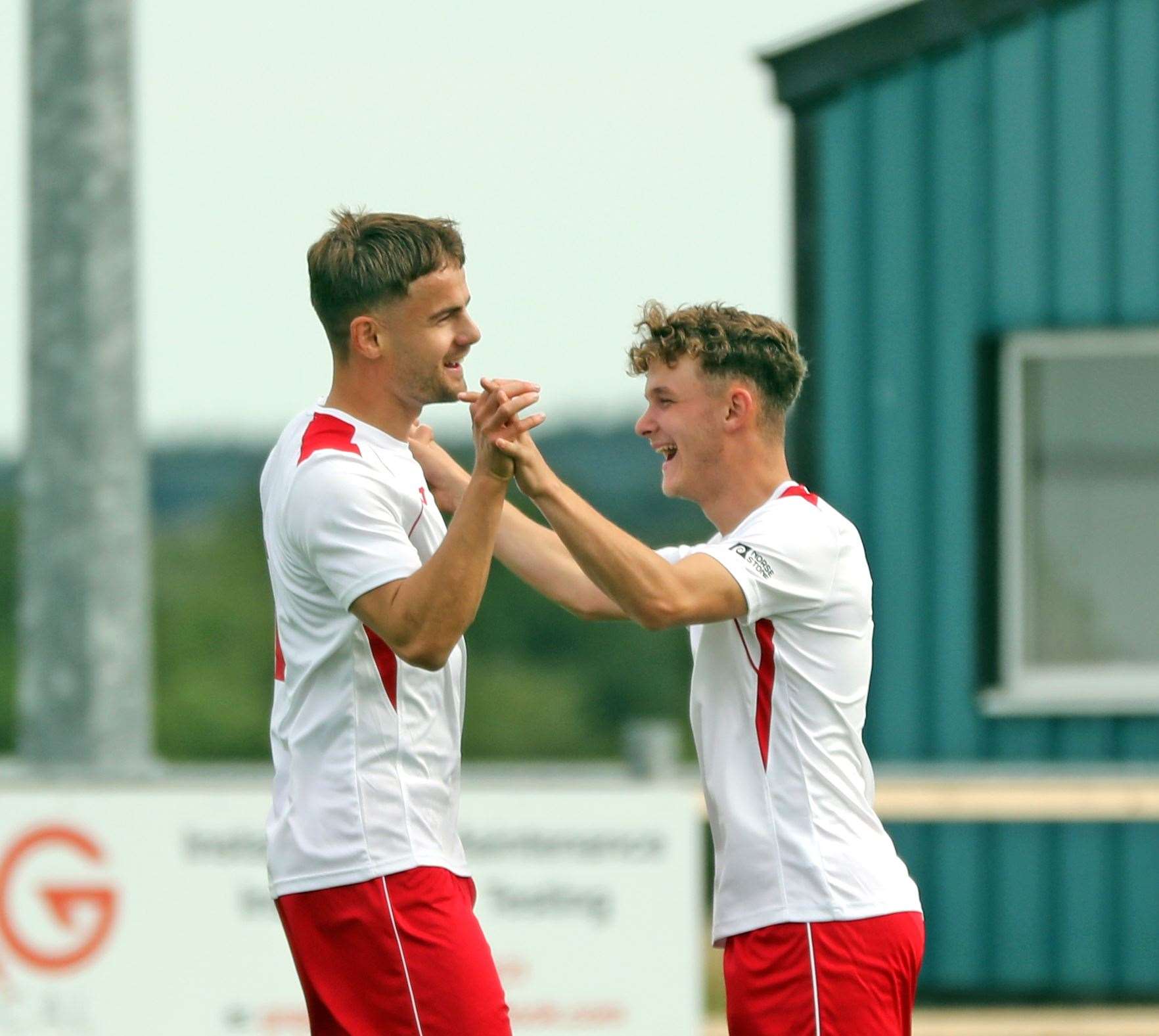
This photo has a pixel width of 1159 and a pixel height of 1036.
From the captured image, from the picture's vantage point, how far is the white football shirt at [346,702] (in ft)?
11.5

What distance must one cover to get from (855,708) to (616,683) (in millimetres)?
31680

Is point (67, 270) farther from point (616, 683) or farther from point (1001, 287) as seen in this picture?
point (616, 683)

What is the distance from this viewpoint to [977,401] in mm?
7961

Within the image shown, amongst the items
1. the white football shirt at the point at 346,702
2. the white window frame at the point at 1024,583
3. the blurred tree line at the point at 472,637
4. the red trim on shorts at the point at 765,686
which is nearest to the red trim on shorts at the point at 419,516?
the white football shirt at the point at 346,702

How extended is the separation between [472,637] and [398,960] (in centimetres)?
3153

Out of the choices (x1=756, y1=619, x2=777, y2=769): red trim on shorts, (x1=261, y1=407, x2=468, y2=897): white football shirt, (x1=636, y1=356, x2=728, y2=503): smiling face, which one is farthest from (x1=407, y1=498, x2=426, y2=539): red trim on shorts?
(x1=756, y1=619, x2=777, y2=769): red trim on shorts

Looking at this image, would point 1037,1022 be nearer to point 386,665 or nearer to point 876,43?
point 876,43

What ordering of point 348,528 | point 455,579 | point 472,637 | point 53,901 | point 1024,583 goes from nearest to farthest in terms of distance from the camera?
point 455,579 → point 348,528 → point 53,901 → point 1024,583 → point 472,637

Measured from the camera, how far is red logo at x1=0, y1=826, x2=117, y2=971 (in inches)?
264

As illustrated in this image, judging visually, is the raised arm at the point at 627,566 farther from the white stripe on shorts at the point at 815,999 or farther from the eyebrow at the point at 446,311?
the white stripe on shorts at the point at 815,999

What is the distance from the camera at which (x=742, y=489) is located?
3873mm

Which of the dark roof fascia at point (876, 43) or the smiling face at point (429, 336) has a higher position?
the dark roof fascia at point (876, 43)

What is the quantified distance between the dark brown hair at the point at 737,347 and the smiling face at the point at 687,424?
0.09 feet

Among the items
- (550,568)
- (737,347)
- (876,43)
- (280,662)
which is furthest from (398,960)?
(876,43)
